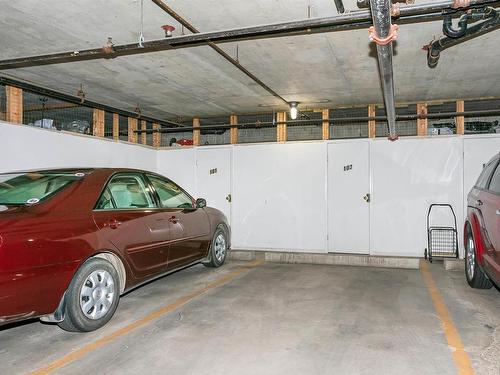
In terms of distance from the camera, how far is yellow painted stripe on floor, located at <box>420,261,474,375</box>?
2.73 metres

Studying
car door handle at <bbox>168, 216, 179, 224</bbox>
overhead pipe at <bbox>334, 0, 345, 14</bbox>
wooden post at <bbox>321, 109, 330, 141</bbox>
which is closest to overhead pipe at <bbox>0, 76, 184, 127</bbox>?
car door handle at <bbox>168, 216, 179, 224</bbox>

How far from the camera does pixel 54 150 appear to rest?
6156 millimetres

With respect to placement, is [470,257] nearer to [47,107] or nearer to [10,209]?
[10,209]

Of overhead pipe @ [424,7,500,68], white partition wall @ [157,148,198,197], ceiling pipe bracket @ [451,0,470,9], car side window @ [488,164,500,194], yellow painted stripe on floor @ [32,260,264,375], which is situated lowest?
yellow painted stripe on floor @ [32,260,264,375]

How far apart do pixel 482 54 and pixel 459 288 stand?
116 inches

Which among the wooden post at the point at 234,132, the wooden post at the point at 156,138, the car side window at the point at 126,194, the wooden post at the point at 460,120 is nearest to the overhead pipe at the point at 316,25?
the car side window at the point at 126,194

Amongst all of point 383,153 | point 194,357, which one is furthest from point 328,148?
point 194,357

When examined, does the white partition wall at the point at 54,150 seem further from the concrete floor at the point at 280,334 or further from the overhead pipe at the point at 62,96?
the concrete floor at the point at 280,334

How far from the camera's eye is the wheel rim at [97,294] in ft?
11.2

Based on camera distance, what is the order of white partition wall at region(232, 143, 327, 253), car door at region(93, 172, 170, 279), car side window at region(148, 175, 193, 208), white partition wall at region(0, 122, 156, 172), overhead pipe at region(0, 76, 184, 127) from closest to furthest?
car door at region(93, 172, 170, 279) → car side window at region(148, 175, 193, 208) → white partition wall at region(0, 122, 156, 172) → overhead pipe at region(0, 76, 184, 127) → white partition wall at region(232, 143, 327, 253)

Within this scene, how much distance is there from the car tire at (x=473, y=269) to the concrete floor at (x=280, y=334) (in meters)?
0.12

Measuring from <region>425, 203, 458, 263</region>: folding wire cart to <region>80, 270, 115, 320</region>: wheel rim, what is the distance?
18.3 feet

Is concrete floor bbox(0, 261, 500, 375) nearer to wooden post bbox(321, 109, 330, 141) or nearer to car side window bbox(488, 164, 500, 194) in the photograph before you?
car side window bbox(488, 164, 500, 194)

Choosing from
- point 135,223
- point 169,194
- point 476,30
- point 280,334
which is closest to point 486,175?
point 476,30
